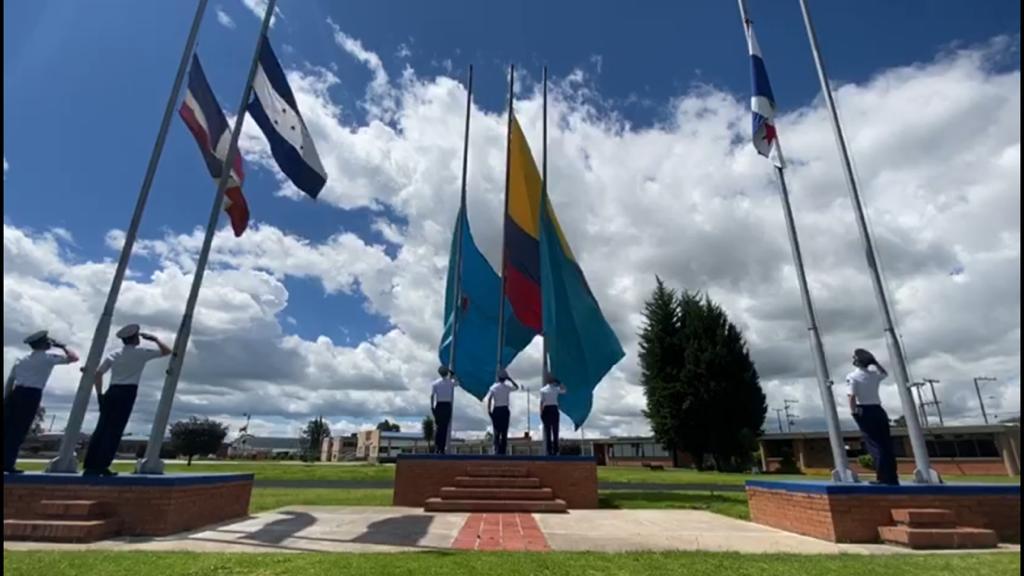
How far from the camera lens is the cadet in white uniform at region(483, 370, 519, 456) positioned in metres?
12.6

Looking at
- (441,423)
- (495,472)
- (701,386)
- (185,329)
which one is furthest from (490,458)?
(701,386)

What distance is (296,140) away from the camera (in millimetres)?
10109

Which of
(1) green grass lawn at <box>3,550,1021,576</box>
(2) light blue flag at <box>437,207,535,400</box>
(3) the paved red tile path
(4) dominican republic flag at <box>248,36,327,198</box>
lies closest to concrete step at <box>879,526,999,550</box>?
(1) green grass lawn at <box>3,550,1021,576</box>

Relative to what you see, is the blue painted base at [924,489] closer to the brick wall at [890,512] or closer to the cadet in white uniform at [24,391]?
the brick wall at [890,512]

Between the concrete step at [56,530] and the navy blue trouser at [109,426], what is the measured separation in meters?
1.03

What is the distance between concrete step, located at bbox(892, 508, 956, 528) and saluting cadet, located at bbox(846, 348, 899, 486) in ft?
2.62

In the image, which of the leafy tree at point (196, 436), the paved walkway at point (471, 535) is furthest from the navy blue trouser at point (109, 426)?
the leafy tree at point (196, 436)

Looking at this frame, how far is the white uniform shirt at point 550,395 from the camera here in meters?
12.9

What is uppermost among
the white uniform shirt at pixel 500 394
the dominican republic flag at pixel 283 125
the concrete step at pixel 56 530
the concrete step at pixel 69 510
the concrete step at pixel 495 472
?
the dominican republic flag at pixel 283 125

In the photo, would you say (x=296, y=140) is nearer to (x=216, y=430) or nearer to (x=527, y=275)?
(x=527, y=275)

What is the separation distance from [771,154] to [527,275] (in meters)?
7.91

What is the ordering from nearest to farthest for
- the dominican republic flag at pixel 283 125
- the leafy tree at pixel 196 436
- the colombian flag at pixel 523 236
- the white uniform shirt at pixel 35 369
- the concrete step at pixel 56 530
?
the concrete step at pixel 56 530, the white uniform shirt at pixel 35 369, the dominican republic flag at pixel 283 125, the colombian flag at pixel 523 236, the leafy tree at pixel 196 436

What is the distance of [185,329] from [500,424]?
6.68 meters

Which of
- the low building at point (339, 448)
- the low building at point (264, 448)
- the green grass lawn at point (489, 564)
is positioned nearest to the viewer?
the green grass lawn at point (489, 564)
